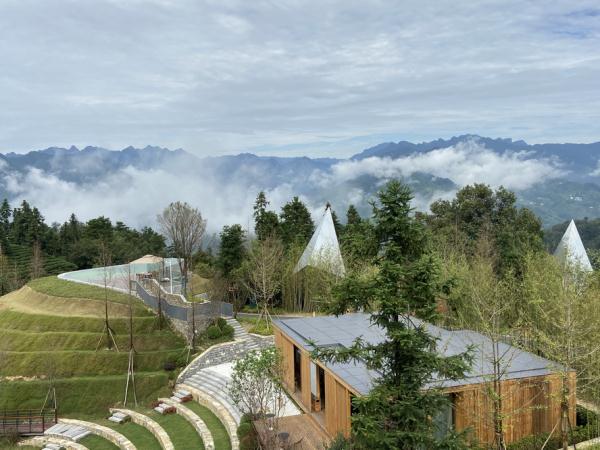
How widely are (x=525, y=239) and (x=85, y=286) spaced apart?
2865 centimetres

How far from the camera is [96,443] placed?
17.0 m

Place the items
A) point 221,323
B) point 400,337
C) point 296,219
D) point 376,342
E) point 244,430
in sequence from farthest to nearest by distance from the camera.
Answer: point 296,219
point 221,323
point 376,342
point 244,430
point 400,337

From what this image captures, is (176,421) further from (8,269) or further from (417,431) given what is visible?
(8,269)

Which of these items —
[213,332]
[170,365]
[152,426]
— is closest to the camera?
[152,426]

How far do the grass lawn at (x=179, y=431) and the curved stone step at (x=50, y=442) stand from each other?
101 inches

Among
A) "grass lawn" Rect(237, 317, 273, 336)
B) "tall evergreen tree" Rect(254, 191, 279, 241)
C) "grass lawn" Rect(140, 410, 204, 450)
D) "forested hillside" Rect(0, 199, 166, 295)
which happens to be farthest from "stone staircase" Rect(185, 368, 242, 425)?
"forested hillside" Rect(0, 199, 166, 295)

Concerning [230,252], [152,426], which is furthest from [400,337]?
[230,252]

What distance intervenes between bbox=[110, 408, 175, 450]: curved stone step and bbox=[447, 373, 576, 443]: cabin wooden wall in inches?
364

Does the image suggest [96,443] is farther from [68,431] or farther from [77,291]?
[77,291]

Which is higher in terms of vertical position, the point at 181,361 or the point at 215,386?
the point at 181,361

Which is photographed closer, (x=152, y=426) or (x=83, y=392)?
(x=152, y=426)

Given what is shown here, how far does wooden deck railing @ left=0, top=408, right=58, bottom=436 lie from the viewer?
61.4ft

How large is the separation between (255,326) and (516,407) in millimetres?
16129

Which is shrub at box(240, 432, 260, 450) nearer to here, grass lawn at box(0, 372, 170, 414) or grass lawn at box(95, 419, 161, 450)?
grass lawn at box(95, 419, 161, 450)
